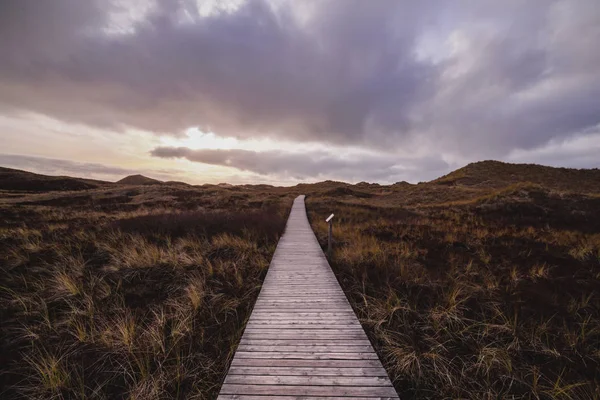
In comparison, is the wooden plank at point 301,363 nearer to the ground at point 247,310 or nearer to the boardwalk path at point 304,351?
the boardwalk path at point 304,351

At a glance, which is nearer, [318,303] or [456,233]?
[318,303]

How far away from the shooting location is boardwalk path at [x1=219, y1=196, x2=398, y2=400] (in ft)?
9.84

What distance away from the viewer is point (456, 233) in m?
11.7

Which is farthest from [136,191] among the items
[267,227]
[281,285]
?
[281,285]

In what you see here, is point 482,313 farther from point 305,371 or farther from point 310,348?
point 305,371

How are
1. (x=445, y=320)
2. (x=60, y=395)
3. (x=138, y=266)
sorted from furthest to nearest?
(x=138, y=266) → (x=445, y=320) → (x=60, y=395)

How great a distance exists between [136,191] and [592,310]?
40981mm

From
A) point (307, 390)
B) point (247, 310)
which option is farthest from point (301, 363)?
point (247, 310)

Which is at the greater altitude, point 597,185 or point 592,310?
point 597,185

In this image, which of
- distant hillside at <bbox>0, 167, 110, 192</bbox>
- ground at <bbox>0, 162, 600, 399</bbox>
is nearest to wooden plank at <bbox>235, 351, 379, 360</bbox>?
ground at <bbox>0, 162, 600, 399</bbox>

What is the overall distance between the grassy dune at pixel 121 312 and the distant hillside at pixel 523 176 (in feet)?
143

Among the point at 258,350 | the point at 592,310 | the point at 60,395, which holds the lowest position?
the point at 60,395

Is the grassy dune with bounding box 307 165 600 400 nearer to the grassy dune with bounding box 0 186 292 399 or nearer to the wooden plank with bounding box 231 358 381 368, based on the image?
the wooden plank with bounding box 231 358 381 368

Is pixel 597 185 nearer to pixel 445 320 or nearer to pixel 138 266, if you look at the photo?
pixel 445 320
